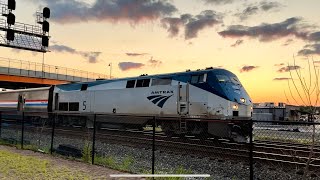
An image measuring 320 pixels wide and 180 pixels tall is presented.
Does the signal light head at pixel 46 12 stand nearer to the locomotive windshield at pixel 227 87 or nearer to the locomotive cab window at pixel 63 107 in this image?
the locomotive cab window at pixel 63 107

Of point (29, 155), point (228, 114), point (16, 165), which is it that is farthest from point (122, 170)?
point (228, 114)

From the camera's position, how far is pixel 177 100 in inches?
751

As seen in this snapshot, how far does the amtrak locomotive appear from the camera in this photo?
17359 millimetres

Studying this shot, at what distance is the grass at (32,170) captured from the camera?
9.73 metres

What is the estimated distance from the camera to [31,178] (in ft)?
30.8

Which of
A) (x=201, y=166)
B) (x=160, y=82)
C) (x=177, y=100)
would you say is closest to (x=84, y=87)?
(x=160, y=82)

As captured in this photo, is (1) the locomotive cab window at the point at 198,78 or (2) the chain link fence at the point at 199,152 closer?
(2) the chain link fence at the point at 199,152

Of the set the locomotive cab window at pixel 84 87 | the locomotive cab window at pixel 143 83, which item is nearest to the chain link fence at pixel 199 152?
the locomotive cab window at pixel 143 83

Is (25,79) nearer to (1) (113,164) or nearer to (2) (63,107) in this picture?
(2) (63,107)

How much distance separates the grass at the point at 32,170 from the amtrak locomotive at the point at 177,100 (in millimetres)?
4218

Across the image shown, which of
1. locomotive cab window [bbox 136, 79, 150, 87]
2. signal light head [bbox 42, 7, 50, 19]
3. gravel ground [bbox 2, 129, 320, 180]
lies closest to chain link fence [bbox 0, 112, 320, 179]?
gravel ground [bbox 2, 129, 320, 180]

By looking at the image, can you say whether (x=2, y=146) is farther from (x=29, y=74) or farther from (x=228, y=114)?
(x=29, y=74)

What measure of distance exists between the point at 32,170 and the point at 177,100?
10.0 meters

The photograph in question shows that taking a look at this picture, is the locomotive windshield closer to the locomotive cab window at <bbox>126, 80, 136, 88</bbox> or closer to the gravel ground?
the gravel ground
